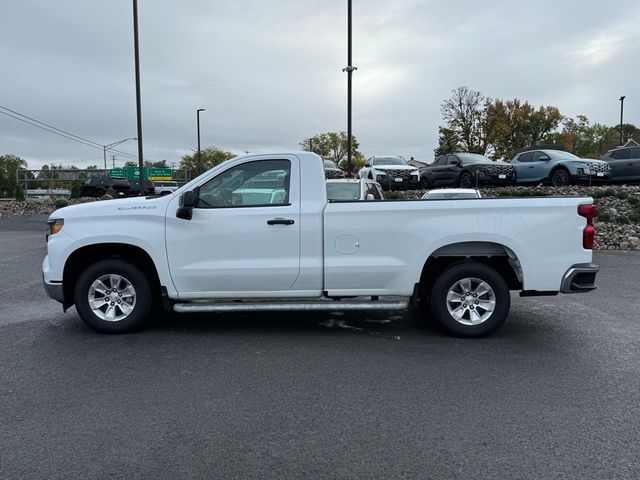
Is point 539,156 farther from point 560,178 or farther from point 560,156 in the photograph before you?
point 560,178

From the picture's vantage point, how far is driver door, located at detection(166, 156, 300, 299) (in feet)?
19.4

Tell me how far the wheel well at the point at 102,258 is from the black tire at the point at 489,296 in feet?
10.4

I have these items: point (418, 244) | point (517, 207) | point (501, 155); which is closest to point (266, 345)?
point (418, 244)

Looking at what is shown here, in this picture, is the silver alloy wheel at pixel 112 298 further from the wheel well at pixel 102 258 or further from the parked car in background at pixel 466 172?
the parked car in background at pixel 466 172

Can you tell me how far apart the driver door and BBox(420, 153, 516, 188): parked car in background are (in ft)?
51.3

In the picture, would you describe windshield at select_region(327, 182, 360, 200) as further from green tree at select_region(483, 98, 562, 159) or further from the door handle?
green tree at select_region(483, 98, 562, 159)

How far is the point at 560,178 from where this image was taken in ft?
63.8

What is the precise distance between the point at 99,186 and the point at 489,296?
106 ft

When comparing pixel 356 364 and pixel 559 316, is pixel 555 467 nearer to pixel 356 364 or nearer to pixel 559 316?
pixel 356 364

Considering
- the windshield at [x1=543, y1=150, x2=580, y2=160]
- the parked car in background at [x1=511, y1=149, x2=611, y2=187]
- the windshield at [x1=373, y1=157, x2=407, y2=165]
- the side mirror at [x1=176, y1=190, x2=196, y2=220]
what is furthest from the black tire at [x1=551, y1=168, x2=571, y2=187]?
the side mirror at [x1=176, y1=190, x2=196, y2=220]

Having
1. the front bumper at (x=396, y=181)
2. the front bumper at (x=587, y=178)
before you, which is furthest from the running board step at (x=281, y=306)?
the front bumper at (x=396, y=181)

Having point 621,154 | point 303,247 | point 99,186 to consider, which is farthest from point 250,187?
point 99,186

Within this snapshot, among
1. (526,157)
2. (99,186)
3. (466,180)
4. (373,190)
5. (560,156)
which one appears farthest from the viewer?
(99,186)

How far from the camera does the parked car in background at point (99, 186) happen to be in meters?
33.8
